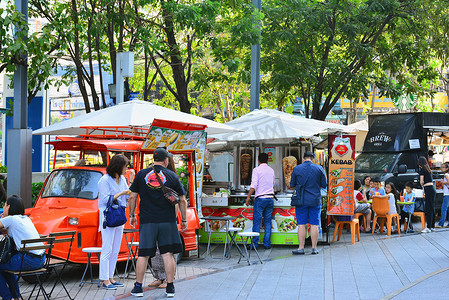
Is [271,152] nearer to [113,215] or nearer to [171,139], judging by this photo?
[171,139]

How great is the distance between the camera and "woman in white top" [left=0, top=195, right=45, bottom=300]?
7.56 meters

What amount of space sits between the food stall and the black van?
3.56 meters

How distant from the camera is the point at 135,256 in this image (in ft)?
33.0

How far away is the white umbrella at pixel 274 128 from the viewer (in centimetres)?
1348

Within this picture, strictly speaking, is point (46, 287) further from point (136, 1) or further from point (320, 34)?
point (320, 34)

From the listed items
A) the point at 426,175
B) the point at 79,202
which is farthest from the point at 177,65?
the point at 79,202

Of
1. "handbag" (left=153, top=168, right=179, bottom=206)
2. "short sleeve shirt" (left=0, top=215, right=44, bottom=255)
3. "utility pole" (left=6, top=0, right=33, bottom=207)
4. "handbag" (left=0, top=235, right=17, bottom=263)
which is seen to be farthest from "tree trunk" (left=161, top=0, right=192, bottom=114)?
"handbag" (left=0, top=235, right=17, bottom=263)

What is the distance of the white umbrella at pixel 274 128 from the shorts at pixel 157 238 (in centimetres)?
531

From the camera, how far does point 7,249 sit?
Result: 7.55 m

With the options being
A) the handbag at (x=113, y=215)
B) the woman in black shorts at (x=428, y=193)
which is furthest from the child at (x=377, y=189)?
the handbag at (x=113, y=215)

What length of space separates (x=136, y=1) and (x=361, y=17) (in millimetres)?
6715

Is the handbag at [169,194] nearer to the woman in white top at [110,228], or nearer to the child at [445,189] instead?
the woman in white top at [110,228]

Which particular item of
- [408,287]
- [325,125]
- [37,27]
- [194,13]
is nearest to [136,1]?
[194,13]

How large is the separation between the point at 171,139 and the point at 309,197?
9.64 feet
